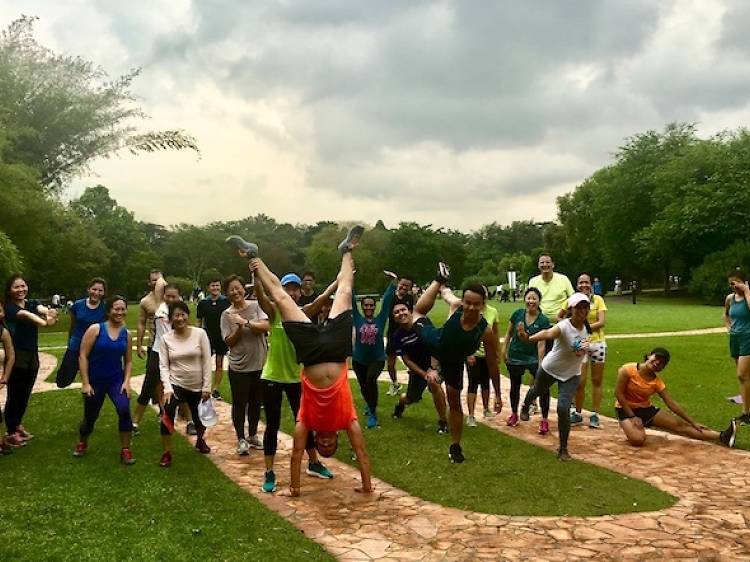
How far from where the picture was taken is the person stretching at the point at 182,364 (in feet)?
22.1

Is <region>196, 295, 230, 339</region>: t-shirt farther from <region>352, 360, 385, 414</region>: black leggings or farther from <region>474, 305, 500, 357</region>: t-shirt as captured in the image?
<region>474, 305, 500, 357</region>: t-shirt

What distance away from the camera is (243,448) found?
731cm

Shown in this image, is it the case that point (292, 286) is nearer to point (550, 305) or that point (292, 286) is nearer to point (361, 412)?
point (361, 412)

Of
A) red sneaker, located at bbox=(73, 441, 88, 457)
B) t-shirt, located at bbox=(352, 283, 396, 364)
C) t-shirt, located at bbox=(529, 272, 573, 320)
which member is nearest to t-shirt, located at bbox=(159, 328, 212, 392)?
red sneaker, located at bbox=(73, 441, 88, 457)

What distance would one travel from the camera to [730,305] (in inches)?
360

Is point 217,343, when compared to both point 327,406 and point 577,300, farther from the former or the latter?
point 577,300

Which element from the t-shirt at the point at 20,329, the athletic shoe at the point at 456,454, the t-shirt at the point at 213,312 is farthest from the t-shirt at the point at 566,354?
the t-shirt at the point at 20,329

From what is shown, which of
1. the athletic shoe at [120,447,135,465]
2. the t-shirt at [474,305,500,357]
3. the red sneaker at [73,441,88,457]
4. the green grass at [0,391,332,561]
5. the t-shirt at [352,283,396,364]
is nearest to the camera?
the green grass at [0,391,332,561]

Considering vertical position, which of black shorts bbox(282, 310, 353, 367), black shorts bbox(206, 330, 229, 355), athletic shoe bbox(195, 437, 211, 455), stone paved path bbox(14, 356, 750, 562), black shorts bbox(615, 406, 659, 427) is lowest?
stone paved path bbox(14, 356, 750, 562)

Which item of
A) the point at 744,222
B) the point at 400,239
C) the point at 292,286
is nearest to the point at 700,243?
the point at 744,222

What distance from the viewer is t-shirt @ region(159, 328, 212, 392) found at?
6746 mm

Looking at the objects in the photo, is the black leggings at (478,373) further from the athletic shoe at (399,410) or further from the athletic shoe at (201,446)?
the athletic shoe at (201,446)

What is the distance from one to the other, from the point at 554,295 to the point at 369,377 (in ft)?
9.41

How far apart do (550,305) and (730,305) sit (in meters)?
2.53
